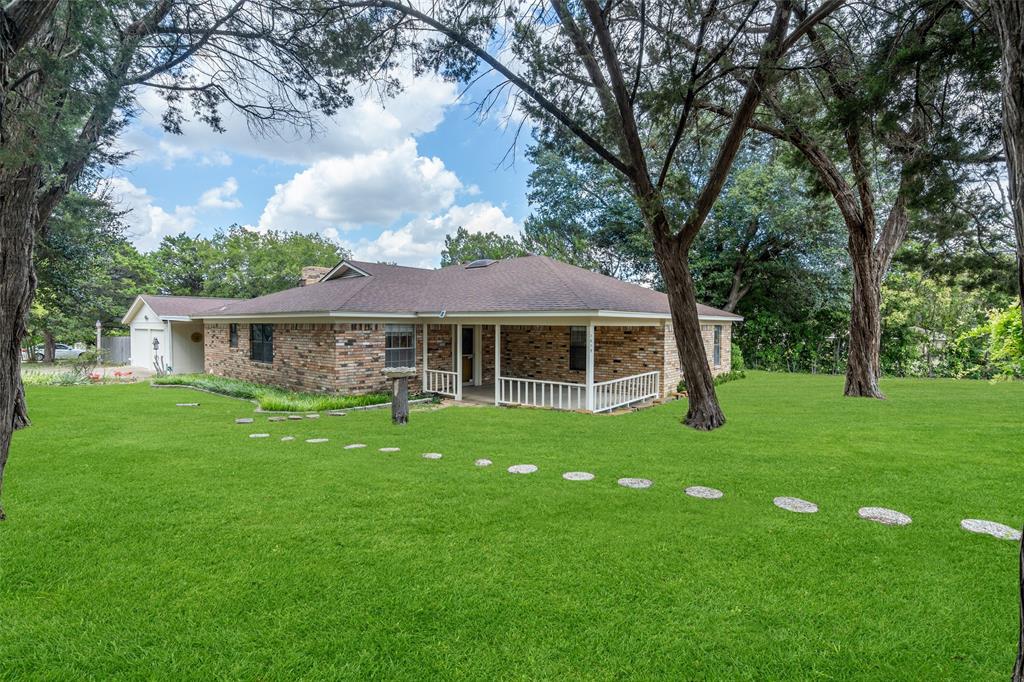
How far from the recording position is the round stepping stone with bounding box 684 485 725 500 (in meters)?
5.11

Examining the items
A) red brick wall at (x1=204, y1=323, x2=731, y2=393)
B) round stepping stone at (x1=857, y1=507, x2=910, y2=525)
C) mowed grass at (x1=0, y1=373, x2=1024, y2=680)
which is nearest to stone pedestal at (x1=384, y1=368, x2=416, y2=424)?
mowed grass at (x1=0, y1=373, x2=1024, y2=680)

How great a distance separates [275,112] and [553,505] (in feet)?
27.1

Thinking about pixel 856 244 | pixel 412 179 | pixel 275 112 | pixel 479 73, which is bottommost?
pixel 856 244

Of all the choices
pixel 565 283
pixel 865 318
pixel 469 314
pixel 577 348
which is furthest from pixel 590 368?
pixel 865 318

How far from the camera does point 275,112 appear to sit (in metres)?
8.66

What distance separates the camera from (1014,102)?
2137 millimetres

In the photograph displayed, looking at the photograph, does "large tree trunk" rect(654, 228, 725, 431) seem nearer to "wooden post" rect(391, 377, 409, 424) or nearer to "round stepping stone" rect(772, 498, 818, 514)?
"round stepping stone" rect(772, 498, 818, 514)

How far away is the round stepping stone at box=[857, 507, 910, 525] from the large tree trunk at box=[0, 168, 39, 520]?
7.83 m

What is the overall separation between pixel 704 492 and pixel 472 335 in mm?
10692

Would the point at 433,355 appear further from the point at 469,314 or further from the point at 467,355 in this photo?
the point at 469,314

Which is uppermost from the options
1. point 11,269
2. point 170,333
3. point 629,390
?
point 11,269

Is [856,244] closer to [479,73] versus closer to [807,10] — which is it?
[807,10]

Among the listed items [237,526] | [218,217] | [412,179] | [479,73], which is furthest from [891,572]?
[218,217]

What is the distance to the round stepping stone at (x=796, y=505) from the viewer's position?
4738 millimetres
